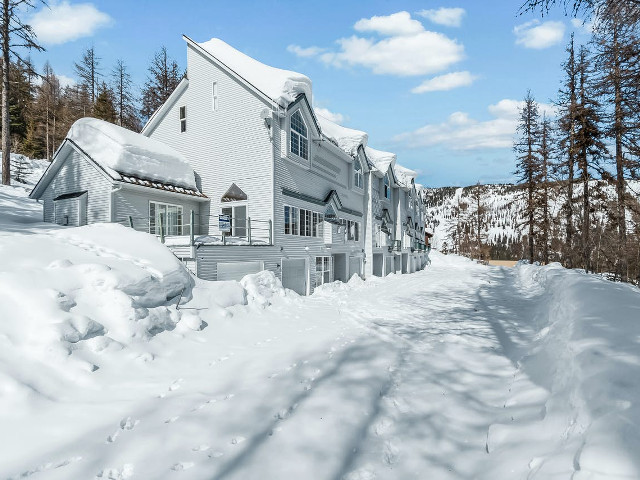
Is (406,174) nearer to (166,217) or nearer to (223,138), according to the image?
(223,138)

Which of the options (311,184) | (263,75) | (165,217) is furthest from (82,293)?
(263,75)

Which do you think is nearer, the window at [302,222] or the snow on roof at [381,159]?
the window at [302,222]

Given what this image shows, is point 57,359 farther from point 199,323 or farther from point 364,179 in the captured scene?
point 364,179

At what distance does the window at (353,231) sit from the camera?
24.5 meters

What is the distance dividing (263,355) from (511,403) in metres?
4.88

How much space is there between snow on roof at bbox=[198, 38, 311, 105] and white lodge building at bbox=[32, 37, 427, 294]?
0.07m

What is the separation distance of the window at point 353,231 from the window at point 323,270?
3.81 meters

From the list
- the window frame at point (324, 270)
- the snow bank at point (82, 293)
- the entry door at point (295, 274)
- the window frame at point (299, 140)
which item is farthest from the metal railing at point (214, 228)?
the window frame at point (324, 270)

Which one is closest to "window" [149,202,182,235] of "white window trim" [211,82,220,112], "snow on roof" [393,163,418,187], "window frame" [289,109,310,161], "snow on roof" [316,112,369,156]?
"white window trim" [211,82,220,112]

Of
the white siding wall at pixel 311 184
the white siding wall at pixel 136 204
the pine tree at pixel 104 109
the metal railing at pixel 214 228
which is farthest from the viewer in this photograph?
the pine tree at pixel 104 109

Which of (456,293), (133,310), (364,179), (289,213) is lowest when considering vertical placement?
(456,293)

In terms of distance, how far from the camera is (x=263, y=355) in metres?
7.26

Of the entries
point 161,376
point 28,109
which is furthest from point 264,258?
point 28,109

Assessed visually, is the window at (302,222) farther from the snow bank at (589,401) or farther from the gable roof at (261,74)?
the snow bank at (589,401)
